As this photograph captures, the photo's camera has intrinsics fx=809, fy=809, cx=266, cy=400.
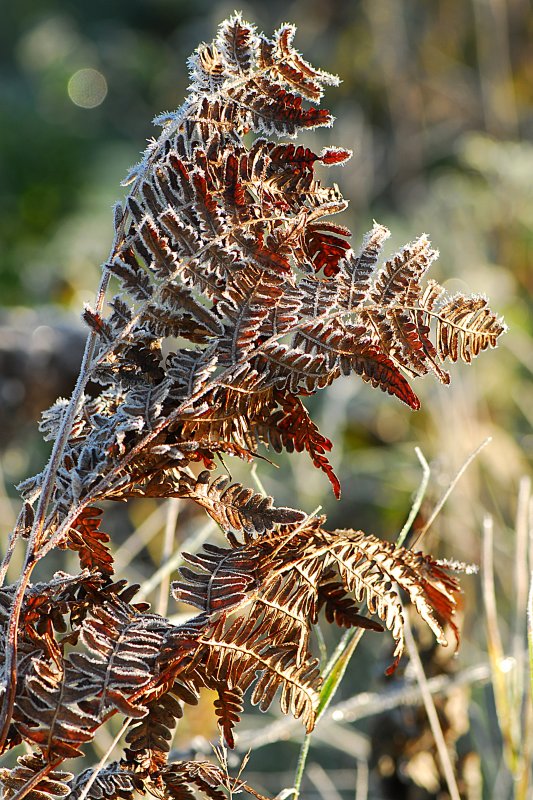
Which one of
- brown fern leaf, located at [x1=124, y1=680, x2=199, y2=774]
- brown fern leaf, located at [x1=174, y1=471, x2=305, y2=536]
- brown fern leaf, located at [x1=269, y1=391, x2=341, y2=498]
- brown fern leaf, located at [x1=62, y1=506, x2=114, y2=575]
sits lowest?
brown fern leaf, located at [x1=124, y1=680, x2=199, y2=774]

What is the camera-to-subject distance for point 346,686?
2.04m

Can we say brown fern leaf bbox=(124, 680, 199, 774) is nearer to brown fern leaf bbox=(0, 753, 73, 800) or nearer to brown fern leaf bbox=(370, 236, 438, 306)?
brown fern leaf bbox=(0, 753, 73, 800)

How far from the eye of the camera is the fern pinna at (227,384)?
0.48 meters

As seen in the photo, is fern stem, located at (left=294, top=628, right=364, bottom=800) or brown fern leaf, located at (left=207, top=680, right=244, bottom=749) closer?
brown fern leaf, located at (left=207, top=680, right=244, bottom=749)

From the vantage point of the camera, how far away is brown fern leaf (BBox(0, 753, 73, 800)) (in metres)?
0.47

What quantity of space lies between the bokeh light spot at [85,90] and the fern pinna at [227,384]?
6.21 meters

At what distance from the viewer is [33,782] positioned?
46 cm

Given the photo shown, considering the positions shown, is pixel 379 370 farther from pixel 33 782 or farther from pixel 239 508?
pixel 33 782

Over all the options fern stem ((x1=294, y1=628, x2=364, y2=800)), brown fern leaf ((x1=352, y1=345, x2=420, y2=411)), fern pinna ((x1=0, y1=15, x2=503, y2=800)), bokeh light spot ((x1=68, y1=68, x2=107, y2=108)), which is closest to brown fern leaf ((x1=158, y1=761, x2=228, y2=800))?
fern pinna ((x1=0, y1=15, x2=503, y2=800))

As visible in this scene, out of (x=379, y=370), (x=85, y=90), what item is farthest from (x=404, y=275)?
(x=85, y=90)

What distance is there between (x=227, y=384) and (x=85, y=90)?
251 inches

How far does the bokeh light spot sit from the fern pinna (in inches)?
245

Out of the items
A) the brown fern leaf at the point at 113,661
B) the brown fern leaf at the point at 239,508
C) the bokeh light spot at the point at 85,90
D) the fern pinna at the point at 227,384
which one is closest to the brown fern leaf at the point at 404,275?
the fern pinna at the point at 227,384

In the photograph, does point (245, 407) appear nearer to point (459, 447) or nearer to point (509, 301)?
point (459, 447)
